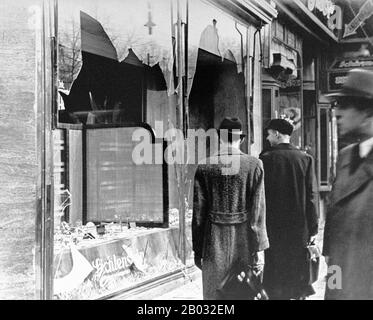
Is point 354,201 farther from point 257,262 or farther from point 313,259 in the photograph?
point 257,262

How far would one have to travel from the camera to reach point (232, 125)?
189 inches

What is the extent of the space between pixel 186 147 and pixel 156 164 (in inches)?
13.6

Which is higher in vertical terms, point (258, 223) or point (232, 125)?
point (232, 125)

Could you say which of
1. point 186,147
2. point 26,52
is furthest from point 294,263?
point 26,52

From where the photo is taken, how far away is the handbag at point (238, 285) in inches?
175

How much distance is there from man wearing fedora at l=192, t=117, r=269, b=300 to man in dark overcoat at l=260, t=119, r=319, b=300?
0.08m

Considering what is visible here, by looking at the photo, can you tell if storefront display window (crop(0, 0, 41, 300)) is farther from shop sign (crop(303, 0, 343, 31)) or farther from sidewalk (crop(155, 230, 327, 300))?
shop sign (crop(303, 0, 343, 31))

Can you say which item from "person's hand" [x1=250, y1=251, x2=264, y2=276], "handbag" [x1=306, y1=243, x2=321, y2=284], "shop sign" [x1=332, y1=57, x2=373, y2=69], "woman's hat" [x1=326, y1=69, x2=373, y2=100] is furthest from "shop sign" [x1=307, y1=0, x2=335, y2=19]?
"person's hand" [x1=250, y1=251, x2=264, y2=276]

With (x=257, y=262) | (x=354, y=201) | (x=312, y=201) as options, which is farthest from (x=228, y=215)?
(x=354, y=201)

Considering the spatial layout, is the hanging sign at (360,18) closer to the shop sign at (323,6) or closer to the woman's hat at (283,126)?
the shop sign at (323,6)

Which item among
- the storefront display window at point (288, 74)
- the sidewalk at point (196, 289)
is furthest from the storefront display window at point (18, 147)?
the storefront display window at point (288, 74)

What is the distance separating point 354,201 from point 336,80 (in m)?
0.92

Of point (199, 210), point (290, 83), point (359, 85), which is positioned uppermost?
point (290, 83)

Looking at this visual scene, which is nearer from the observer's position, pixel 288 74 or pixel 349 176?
pixel 349 176
